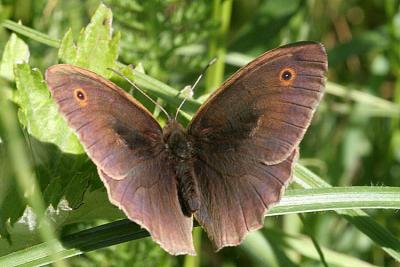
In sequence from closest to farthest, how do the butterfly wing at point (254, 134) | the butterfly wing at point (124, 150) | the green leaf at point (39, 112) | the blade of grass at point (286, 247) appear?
the butterfly wing at point (124, 150), the butterfly wing at point (254, 134), the green leaf at point (39, 112), the blade of grass at point (286, 247)

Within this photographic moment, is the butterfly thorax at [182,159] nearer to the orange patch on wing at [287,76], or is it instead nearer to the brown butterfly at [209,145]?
the brown butterfly at [209,145]

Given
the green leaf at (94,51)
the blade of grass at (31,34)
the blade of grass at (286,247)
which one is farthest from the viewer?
the blade of grass at (286,247)

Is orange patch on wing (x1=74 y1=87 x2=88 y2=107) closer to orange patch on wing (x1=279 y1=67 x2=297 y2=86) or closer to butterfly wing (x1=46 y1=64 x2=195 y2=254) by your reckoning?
butterfly wing (x1=46 y1=64 x2=195 y2=254)

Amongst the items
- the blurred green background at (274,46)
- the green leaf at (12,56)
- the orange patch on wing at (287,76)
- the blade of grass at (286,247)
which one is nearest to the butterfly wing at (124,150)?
the blurred green background at (274,46)

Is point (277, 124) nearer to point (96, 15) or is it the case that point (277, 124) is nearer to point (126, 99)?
point (126, 99)

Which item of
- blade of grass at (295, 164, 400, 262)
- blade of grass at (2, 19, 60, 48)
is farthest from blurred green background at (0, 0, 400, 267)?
blade of grass at (295, 164, 400, 262)

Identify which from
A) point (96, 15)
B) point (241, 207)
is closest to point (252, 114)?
point (241, 207)

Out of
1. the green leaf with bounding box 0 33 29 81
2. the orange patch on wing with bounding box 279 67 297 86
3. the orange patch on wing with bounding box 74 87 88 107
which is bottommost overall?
the green leaf with bounding box 0 33 29 81
